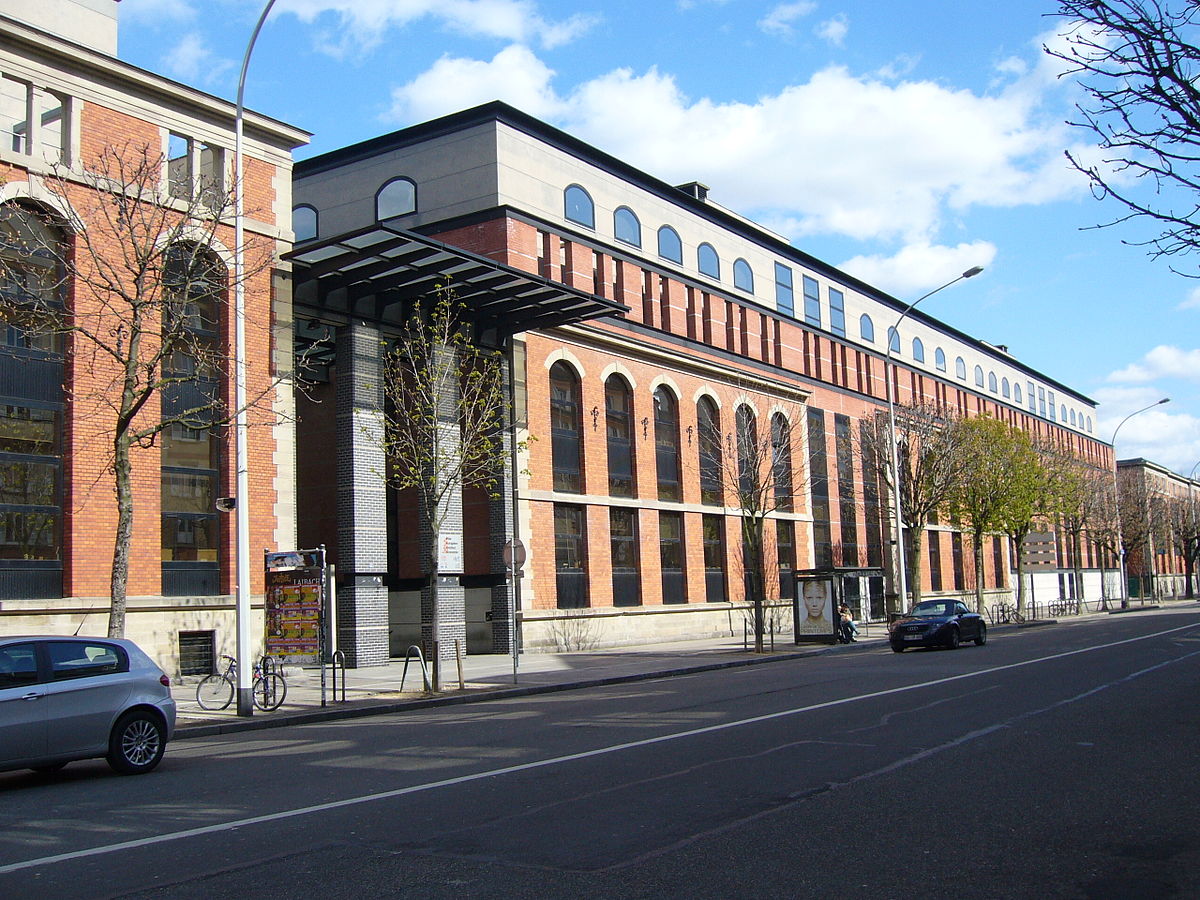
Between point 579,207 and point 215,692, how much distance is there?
21.9m

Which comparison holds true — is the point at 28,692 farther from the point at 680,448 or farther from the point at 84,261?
the point at 680,448

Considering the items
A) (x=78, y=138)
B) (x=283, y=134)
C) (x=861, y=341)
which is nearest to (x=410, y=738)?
(x=78, y=138)

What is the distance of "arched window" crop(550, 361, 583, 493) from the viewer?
33.6m

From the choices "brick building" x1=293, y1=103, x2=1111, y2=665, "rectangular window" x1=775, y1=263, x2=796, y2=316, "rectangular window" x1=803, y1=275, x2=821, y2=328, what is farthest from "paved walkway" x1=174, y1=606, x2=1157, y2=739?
"rectangular window" x1=803, y1=275, x2=821, y2=328

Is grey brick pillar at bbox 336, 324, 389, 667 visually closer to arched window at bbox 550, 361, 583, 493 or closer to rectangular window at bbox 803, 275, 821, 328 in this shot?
arched window at bbox 550, 361, 583, 493

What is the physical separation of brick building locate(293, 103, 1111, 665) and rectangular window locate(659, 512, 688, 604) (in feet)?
0.28

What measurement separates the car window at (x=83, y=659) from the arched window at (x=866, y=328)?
162ft

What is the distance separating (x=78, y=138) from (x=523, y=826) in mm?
19266

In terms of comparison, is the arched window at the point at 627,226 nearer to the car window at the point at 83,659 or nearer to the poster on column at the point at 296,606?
the poster on column at the point at 296,606

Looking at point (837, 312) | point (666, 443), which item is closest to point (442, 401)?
point (666, 443)

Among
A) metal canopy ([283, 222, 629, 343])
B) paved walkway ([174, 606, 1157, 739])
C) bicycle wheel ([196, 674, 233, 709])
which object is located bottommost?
paved walkway ([174, 606, 1157, 739])

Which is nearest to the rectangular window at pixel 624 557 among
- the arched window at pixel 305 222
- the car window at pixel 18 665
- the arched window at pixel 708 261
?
the arched window at pixel 708 261

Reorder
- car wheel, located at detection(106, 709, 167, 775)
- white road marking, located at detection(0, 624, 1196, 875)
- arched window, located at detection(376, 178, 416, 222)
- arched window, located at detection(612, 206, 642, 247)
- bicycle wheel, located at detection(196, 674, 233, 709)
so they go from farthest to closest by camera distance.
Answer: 1. arched window, located at detection(612, 206, 642, 247)
2. arched window, located at detection(376, 178, 416, 222)
3. bicycle wheel, located at detection(196, 674, 233, 709)
4. car wheel, located at detection(106, 709, 167, 775)
5. white road marking, located at detection(0, 624, 1196, 875)

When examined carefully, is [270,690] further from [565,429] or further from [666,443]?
[666,443]
